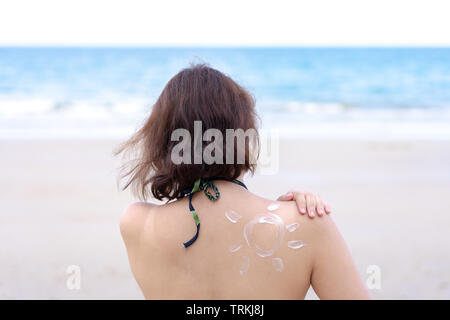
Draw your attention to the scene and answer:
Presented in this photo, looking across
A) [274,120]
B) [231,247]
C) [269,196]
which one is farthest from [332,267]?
[274,120]

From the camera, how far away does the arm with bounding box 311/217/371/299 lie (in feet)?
4.93

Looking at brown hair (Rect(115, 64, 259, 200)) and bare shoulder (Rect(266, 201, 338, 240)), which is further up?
brown hair (Rect(115, 64, 259, 200))

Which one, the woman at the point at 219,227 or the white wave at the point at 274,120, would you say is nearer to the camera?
the woman at the point at 219,227

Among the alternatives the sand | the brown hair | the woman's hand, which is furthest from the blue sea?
the sand

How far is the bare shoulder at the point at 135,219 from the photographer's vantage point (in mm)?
1600

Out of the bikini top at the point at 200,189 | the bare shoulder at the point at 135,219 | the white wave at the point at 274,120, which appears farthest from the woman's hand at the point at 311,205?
the white wave at the point at 274,120

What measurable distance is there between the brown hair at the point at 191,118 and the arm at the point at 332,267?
355 millimetres

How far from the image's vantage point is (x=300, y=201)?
1562 mm

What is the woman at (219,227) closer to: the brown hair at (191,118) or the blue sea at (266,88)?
the brown hair at (191,118)

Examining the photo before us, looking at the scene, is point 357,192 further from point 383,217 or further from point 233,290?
point 233,290

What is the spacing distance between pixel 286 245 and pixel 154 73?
31.1 meters

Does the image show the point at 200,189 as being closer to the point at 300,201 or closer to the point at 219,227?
the point at 219,227

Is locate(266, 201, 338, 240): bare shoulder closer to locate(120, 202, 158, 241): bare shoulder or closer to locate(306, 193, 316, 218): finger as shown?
locate(306, 193, 316, 218): finger

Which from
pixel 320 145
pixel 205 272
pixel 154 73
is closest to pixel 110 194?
pixel 320 145
